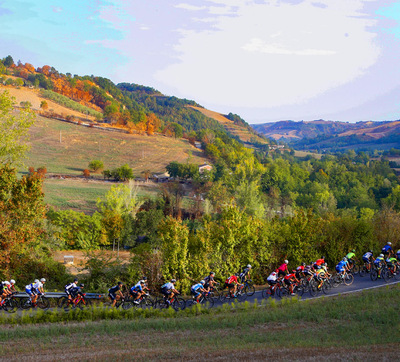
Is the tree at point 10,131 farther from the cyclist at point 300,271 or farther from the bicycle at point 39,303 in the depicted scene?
the cyclist at point 300,271

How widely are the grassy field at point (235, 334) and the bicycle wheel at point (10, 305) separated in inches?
139

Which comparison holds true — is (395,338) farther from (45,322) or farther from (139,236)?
(139,236)

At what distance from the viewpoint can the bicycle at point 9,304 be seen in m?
16.7

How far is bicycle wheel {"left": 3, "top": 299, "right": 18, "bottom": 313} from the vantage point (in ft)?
54.7

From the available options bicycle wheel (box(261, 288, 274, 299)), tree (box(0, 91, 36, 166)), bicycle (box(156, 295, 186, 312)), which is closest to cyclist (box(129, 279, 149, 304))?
bicycle (box(156, 295, 186, 312))

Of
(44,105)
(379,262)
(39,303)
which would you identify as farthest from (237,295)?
(44,105)

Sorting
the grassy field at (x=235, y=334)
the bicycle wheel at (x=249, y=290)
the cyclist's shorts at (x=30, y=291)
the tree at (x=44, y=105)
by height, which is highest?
the tree at (x=44, y=105)

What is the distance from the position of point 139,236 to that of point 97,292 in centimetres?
2831

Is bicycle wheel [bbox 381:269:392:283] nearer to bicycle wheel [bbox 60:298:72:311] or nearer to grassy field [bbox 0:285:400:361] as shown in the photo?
grassy field [bbox 0:285:400:361]

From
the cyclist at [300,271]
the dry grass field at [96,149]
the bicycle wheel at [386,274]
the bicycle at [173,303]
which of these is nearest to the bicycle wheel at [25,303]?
the bicycle at [173,303]

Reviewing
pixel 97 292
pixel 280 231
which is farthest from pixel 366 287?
pixel 97 292

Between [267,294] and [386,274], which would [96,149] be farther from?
[386,274]

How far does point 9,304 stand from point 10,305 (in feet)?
0.44

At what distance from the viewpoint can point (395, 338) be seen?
10.9 metres
